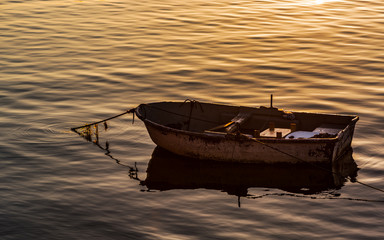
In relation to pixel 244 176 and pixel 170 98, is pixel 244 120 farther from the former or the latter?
pixel 170 98

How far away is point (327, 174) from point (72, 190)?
20.8 feet

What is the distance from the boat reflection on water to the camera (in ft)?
61.8

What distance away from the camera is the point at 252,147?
1945cm

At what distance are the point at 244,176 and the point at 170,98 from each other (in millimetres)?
7008

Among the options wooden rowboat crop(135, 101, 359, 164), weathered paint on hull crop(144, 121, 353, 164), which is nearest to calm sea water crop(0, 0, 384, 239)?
weathered paint on hull crop(144, 121, 353, 164)

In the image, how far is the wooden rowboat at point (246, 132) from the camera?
19.3m

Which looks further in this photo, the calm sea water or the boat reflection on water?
the boat reflection on water

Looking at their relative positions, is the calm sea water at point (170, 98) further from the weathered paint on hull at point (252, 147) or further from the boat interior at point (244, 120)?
the boat interior at point (244, 120)

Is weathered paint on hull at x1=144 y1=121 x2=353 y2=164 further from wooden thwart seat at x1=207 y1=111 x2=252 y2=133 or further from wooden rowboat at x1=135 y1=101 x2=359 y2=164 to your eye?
wooden thwart seat at x1=207 y1=111 x2=252 y2=133

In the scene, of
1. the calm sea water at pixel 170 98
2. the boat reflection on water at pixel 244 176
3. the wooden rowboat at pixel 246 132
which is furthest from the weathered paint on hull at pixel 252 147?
the calm sea water at pixel 170 98

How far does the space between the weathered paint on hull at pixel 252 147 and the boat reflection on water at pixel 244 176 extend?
212mm

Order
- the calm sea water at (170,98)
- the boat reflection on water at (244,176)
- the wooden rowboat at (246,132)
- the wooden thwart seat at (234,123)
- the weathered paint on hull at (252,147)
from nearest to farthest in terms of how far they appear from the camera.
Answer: the calm sea water at (170,98) → the boat reflection on water at (244,176) → the weathered paint on hull at (252,147) → the wooden rowboat at (246,132) → the wooden thwart seat at (234,123)

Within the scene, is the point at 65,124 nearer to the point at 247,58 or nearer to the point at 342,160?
A: the point at 342,160

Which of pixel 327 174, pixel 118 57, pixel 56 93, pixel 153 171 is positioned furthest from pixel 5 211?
pixel 118 57
